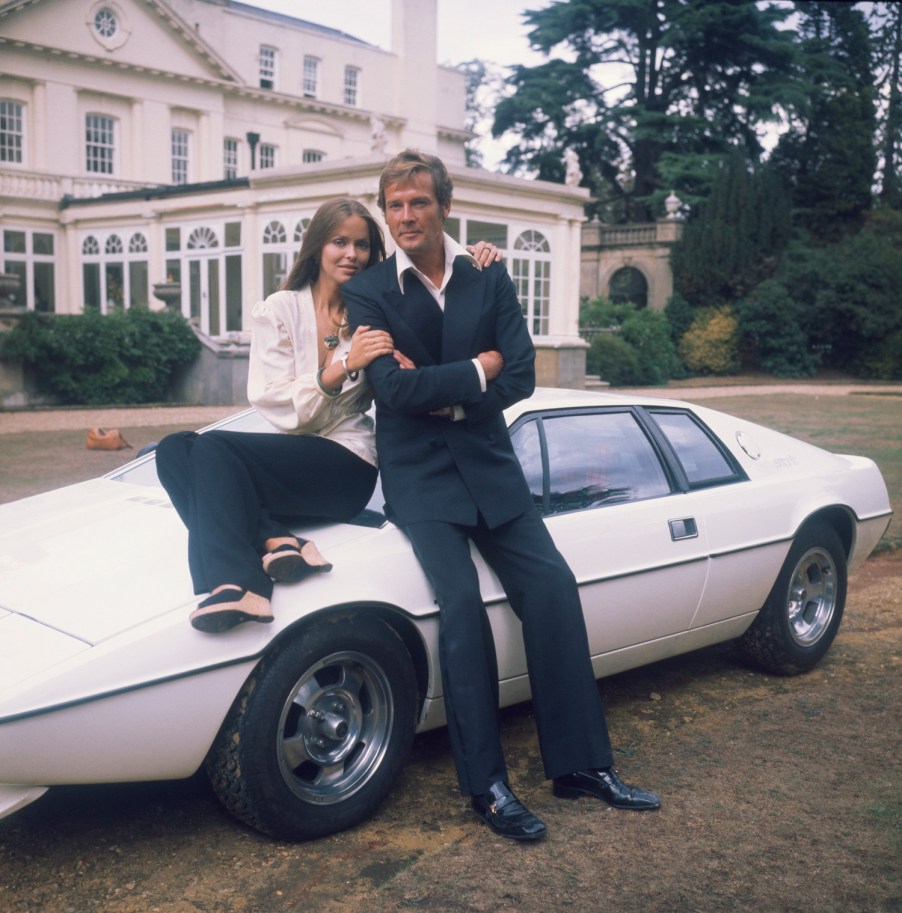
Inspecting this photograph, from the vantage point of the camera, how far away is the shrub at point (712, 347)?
32188 mm

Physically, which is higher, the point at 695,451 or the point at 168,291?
the point at 168,291

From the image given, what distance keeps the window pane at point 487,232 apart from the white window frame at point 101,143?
15.2 m

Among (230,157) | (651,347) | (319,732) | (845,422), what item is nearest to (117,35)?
(230,157)

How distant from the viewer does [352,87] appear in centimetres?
4028

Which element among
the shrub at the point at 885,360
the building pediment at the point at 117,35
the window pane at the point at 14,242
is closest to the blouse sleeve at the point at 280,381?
the window pane at the point at 14,242

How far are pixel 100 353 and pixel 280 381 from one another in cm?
1613

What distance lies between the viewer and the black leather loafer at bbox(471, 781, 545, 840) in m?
3.19

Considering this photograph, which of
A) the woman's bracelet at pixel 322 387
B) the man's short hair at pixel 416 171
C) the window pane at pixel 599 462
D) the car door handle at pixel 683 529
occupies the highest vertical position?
the man's short hair at pixel 416 171

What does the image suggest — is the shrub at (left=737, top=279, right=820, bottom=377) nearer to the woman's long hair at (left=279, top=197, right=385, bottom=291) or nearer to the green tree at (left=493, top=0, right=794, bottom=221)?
the green tree at (left=493, top=0, right=794, bottom=221)

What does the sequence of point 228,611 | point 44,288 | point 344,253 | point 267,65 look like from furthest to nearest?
point 267,65
point 44,288
point 344,253
point 228,611

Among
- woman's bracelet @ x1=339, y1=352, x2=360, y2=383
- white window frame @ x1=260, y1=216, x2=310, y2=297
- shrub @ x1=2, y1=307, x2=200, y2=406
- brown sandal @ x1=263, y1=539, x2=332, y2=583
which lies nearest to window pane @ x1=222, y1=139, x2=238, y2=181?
white window frame @ x1=260, y1=216, x2=310, y2=297

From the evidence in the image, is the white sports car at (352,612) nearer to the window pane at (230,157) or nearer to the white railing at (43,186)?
the white railing at (43,186)

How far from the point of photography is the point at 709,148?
40688 mm

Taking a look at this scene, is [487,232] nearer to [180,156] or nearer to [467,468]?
[180,156]
